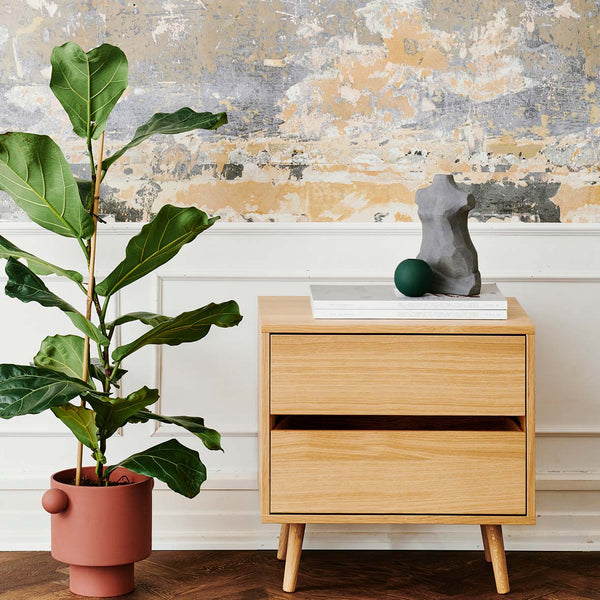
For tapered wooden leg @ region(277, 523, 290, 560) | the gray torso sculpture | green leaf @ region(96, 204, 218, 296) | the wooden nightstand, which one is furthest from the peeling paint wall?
tapered wooden leg @ region(277, 523, 290, 560)

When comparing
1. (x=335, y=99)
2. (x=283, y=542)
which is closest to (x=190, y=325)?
(x=283, y=542)

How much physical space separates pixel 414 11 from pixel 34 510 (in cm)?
176

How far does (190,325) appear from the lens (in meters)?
1.89

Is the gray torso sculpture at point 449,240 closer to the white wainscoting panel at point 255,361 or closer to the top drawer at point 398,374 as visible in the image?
the top drawer at point 398,374

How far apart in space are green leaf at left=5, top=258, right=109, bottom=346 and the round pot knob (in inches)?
14.3

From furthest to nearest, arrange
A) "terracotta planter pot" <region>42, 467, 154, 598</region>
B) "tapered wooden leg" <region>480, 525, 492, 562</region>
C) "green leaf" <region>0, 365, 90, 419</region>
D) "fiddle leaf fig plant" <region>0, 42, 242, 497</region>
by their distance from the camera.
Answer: "tapered wooden leg" <region>480, 525, 492, 562</region> < "terracotta planter pot" <region>42, 467, 154, 598</region> < "fiddle leaf fig plant" <region>0, 42, 242, 497</region> < "green leaf" <region>0, 365, 90, 419</region>

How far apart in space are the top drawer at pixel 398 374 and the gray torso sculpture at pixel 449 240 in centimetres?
19

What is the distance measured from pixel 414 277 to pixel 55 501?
97 cm

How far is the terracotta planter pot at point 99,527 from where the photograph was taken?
1.88 m

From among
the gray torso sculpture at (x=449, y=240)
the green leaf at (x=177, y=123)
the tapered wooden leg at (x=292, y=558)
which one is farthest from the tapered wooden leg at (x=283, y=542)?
the green leaf at (x=177, y=123)

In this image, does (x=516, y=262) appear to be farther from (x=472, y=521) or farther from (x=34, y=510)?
(x=34, y=510)

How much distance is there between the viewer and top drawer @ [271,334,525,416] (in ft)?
5.93

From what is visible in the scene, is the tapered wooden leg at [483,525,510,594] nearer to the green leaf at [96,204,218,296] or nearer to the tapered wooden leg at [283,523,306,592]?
the tapered wooden leg at [283,523,306,592]

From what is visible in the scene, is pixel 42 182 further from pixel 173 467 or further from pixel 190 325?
pixel 173 467
